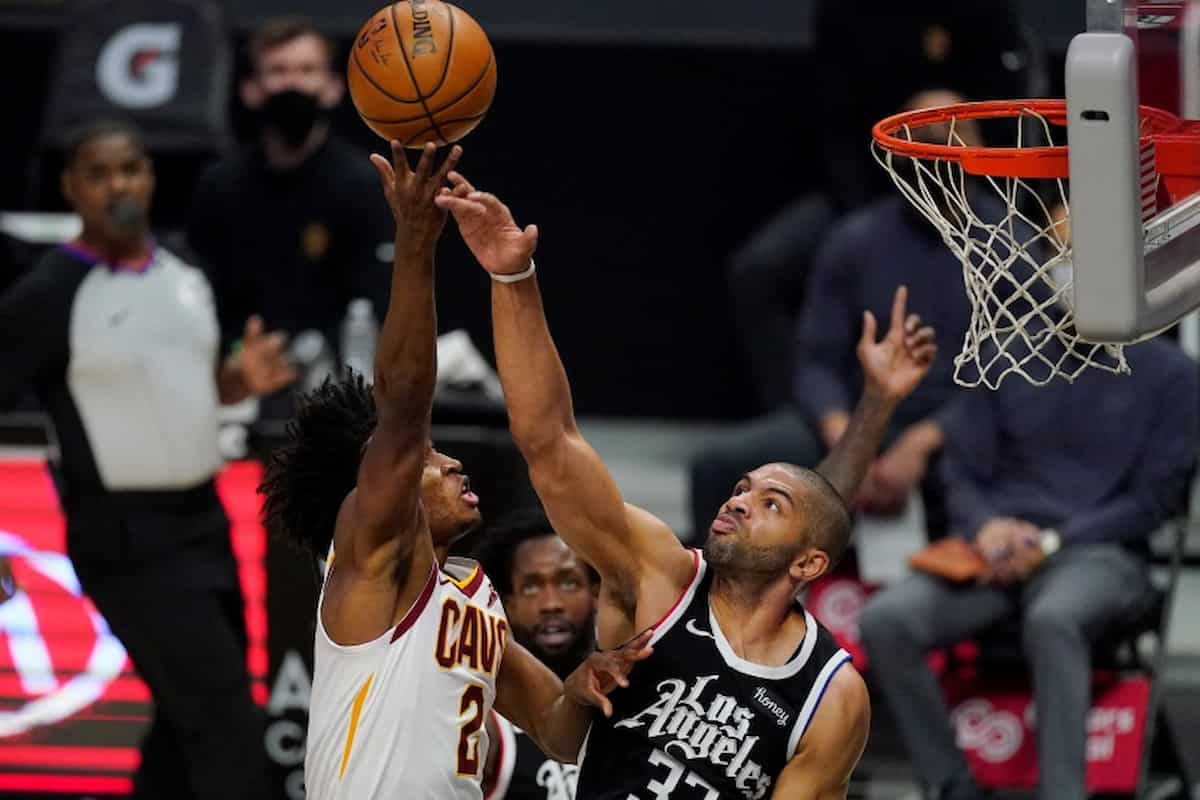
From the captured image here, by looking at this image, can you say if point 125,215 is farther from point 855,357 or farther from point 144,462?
point 855,357

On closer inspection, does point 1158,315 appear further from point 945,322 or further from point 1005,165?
point 945,322

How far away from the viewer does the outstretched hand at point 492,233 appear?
173 inches

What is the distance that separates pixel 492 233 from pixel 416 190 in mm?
283

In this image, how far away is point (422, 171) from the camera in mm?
4195

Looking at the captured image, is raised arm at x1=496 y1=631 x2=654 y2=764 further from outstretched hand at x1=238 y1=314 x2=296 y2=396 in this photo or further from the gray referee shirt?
outstretched hand at x1=238 y1=314 x2=296 y2=396

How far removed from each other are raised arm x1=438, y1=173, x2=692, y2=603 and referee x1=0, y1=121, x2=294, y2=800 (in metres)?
2.15

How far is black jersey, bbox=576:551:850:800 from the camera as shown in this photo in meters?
4.66

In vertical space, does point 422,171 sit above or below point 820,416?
above

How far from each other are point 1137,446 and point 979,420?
509 millimetres

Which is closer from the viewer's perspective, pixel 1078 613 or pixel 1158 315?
pixel 1158 315

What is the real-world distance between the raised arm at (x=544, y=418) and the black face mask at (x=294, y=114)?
3.72 meters

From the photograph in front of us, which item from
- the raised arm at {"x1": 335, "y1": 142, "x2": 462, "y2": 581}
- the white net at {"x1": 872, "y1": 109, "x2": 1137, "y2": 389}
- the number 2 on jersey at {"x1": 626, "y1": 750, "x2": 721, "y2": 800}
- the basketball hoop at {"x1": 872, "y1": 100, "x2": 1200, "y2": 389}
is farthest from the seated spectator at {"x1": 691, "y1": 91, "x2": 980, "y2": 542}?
the raised arm at {"x1": 335, "y1": 142, "x2": 462, "y2": 581}

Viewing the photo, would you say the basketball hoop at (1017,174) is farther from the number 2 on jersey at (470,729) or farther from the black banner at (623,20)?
the black banner at (623,20)

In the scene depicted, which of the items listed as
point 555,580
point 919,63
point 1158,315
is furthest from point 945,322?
point 1158,315
